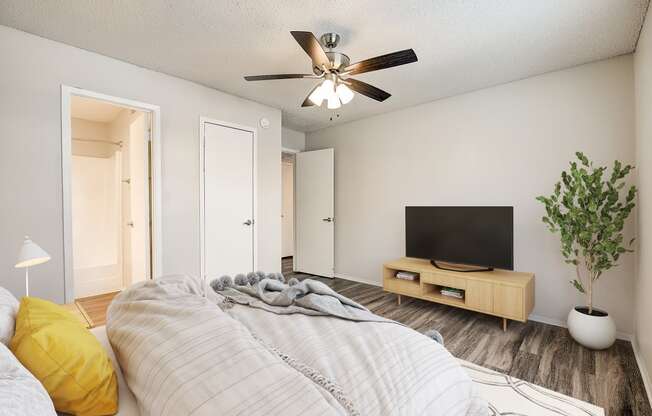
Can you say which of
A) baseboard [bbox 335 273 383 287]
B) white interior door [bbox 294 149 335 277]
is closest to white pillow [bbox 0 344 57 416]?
baseboard [bbox 335 273 383 287]

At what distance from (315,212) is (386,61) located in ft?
10.8

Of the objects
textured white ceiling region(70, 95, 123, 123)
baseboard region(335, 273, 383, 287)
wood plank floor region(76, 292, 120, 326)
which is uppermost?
textured white ceiling region(70, 95, 123, 123)

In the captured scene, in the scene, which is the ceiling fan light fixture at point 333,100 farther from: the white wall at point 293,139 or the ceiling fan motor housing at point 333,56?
the white wall at point 293,139

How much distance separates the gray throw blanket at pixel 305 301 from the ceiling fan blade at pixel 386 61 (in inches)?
59.4

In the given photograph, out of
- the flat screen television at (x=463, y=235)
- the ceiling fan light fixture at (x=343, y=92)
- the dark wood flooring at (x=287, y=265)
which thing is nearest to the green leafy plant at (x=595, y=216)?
the flat screen television at (x=463, y=235)

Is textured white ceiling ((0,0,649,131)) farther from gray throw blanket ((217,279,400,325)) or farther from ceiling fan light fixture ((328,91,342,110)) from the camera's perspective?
gray throw blanket ((217,279,400,325))

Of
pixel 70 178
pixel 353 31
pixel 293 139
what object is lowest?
pixel 70 178

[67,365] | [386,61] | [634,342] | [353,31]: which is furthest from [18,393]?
[634,342]

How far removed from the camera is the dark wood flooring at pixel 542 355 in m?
1.93

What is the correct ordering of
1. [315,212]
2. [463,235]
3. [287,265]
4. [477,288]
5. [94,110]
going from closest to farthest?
[477,288], [463,235], [94,110], [315,212], [287,265]

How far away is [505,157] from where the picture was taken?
329 cm

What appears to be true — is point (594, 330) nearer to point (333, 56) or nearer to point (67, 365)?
point (333, 56)

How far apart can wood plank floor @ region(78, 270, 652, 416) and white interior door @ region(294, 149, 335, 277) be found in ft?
5.25

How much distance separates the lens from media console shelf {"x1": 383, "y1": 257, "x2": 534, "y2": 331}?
279cm
